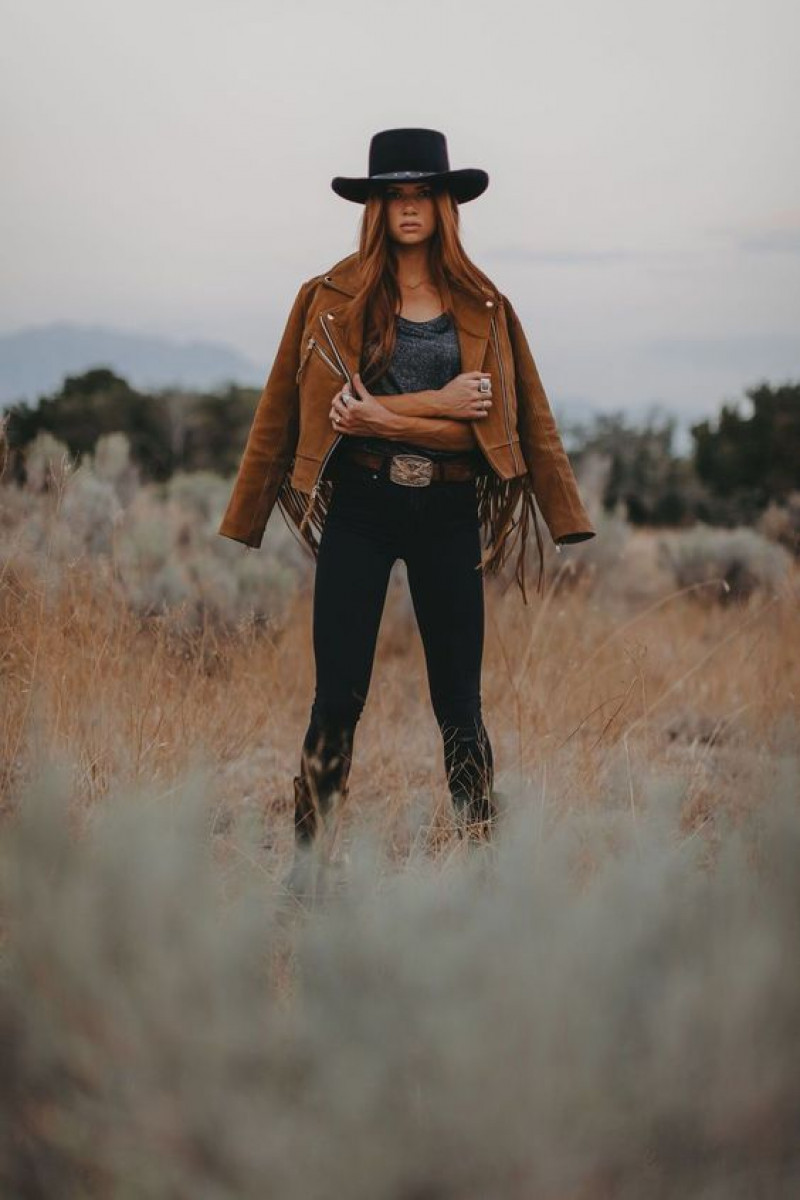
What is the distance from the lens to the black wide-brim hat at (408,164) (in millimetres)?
3373

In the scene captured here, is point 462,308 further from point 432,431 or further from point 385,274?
point 432,431

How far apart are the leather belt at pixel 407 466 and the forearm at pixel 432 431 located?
47mm

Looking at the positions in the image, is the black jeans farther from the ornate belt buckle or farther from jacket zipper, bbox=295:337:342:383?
jacket zipper, bbox=295:337:342:383

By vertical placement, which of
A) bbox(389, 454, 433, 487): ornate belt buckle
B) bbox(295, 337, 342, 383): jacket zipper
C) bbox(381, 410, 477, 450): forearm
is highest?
bbox(295, 337, 342, 383): jacket zipper

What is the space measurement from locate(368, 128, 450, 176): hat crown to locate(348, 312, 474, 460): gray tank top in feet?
1.36

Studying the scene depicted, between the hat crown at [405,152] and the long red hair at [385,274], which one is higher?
the hat crown at [405,152]

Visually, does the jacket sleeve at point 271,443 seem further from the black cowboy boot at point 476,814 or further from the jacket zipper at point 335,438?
the black cowboy boot at point 476,814

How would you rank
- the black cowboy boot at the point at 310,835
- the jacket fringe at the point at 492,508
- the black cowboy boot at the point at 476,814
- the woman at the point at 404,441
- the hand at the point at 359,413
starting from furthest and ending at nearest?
the jacket fringe at the point at 492,508, the black cowboy boot at the point at 476,814, the woman at the point at 404,441, the hand at the point at 359,413, the black cowboy boot at the point at 310,835

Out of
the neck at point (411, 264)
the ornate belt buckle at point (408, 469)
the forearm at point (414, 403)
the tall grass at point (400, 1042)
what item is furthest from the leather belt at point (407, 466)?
the tall grass at point (400, 1042)

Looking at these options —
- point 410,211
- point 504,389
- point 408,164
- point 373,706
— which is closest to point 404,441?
point 504,389

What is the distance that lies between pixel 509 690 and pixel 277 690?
112 centimetres

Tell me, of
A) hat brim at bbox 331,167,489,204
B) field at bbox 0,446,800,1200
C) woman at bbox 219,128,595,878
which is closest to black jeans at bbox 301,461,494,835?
woman at bbox 219,128,595,878

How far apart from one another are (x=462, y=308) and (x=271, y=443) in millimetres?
698

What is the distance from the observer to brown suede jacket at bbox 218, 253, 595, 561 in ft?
11.1
